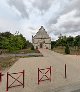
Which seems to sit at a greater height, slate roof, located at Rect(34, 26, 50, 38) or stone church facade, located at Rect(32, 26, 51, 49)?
slate roof, located at Rect(34, 26, 50, 38)

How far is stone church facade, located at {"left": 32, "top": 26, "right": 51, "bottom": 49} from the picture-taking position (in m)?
86.8

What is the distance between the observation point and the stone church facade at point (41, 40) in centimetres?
8675

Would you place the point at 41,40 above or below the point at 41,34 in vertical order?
below

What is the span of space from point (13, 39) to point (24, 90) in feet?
105

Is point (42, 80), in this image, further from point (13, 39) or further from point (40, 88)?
point (13, 39)

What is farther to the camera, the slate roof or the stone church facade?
the slate roof

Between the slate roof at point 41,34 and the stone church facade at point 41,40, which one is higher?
the slate roof at point 41,34

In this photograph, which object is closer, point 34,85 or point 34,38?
point 34,85

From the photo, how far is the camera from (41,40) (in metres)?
87.6

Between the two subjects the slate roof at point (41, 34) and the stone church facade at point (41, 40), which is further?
the slate roof at point (41, 34)

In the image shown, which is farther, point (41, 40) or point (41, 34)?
point (41, 34)

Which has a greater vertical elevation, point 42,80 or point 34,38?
point 34,38

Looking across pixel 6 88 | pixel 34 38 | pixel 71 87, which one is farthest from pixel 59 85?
pixel 34 38

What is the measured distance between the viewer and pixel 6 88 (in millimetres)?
12117
